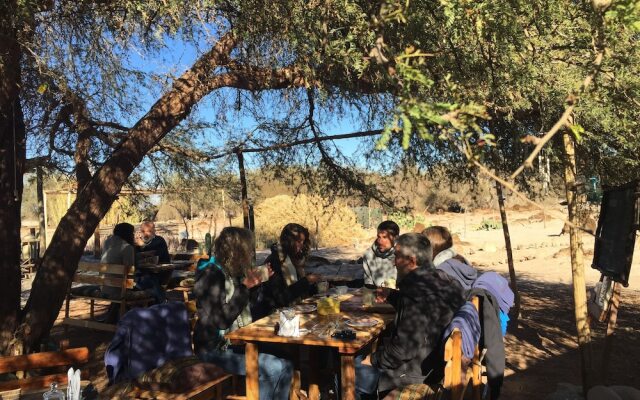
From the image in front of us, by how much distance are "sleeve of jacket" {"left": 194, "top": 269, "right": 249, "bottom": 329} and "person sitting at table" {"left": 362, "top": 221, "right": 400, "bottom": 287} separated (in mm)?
2237

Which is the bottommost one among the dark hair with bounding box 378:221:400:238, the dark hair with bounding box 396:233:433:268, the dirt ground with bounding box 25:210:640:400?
the dirt ground with bounding box 25:210:640:400

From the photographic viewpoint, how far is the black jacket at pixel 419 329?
3.21m

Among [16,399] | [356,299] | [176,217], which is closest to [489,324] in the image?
[356,299]

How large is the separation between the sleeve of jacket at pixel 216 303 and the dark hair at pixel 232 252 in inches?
6.3

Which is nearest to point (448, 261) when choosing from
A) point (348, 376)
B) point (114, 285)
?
point (348, 376)

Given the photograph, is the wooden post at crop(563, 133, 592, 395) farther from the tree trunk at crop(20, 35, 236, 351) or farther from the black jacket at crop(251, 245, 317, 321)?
the tree trunk at crop(20, 35, 236, 351)

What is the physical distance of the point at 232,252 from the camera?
3.54 metres

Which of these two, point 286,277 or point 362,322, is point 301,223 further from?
point 362,322

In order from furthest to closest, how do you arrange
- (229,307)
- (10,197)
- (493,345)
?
(10,197)
(493,345)
(229,307)

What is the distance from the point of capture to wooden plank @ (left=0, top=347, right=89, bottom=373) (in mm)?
2896

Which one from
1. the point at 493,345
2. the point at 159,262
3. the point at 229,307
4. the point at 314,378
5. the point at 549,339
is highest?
the point at 159,262

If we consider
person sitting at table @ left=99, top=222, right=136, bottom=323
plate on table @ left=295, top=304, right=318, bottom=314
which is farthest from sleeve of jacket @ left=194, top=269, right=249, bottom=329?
person sitting at table @ left=99, top=222, right=136, bottom=323

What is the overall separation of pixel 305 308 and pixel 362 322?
63 cm

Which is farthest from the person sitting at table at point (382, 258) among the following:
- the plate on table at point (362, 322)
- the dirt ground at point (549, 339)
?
the plate on table at point (362, 322)
